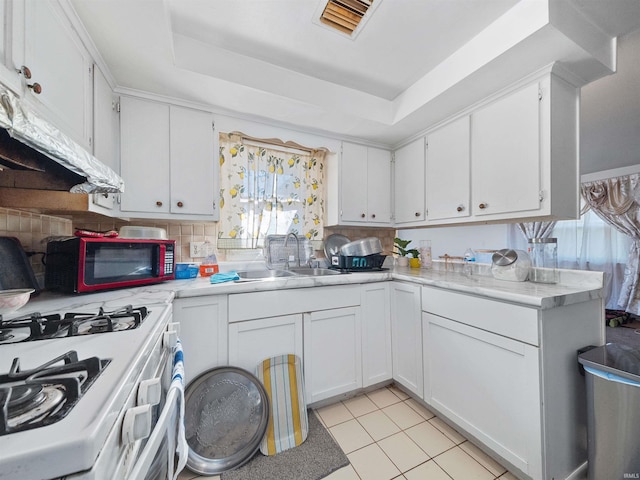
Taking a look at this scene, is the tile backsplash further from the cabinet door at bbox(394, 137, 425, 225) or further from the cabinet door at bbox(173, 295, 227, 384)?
the cabinet door at bbox(173, 295, 227, 384)

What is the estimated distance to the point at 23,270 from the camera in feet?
3.56

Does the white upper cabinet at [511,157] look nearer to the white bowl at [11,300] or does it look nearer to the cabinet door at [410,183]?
the cabinet door at [410,183]

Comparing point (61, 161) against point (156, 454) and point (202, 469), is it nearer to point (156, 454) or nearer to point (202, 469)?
point (156, 454)

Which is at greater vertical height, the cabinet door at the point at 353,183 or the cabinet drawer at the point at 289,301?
the cabinet door at the point at 353,183

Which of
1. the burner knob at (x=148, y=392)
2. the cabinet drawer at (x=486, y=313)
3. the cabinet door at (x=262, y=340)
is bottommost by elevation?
the cabinet door at (x=262, y=340)

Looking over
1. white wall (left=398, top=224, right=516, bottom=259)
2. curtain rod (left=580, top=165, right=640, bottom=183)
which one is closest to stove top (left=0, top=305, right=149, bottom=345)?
white wall (left=398, top=224, right=516, bottom=259)

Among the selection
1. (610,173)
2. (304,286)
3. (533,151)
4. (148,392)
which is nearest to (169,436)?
(148,392)

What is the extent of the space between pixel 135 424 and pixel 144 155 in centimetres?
167

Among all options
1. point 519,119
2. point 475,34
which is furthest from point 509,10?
point 519,119

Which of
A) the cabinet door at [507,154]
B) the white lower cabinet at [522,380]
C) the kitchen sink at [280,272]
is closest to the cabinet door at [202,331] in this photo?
the kitchen sink at [280,272]

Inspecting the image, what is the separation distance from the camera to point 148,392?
1.66 feet

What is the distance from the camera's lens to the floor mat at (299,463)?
3.80 ft

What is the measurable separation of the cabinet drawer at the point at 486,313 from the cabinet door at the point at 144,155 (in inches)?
71.9

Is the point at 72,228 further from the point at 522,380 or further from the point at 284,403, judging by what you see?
the point at 522,380
